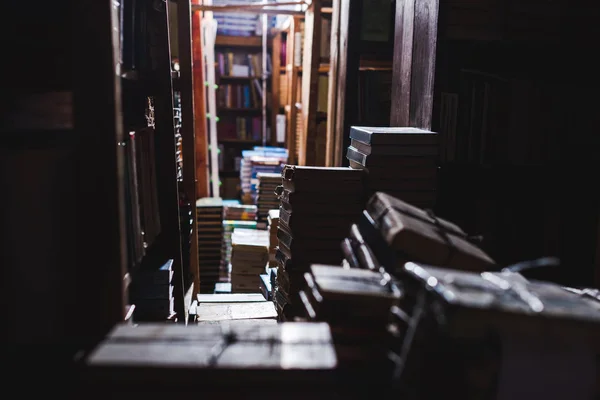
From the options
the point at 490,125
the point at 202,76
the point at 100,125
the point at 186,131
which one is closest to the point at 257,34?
the point at 202,76

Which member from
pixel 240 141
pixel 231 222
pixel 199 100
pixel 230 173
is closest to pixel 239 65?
pixel 240 141

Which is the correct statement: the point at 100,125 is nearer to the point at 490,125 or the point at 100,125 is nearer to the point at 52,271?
the point at 52,271

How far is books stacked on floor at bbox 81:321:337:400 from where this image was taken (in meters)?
1.73

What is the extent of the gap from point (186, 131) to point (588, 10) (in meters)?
2.95

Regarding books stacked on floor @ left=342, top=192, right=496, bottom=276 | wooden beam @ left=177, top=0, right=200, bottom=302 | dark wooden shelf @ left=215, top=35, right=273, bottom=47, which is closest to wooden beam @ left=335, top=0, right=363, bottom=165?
wooden beam @ left=177, top=0, right=200, bottom=302

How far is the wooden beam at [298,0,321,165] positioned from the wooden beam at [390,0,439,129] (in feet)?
6.47

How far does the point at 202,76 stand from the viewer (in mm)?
7258

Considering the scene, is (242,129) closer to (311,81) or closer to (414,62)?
(311,81)

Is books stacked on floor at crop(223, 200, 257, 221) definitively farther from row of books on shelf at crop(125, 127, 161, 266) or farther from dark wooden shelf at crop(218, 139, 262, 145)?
row of books on shelf at crop(125, 127, 161, 266)

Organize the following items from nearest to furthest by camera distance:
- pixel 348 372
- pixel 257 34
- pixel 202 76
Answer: pixel 348 372 → pixel 202 76 → pixel 257 34

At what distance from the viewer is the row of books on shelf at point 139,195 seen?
8.68 ft

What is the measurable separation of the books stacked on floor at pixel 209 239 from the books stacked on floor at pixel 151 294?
3.67 meters

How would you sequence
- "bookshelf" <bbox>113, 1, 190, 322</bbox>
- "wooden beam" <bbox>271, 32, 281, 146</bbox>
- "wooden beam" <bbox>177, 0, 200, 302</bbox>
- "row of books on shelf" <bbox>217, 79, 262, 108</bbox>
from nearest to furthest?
"bookshelf" <bbox>113, 1, 190, 322</bbox> < "wooden beam" <bbox>177, 0, 200, 302</bbox> < "wooden beam" <bbox>271, 32, 281, 146</bbox> < "row of books on shelf" <bbox>217, 79, 262, 108</bbox>

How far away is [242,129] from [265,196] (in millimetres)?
3330
